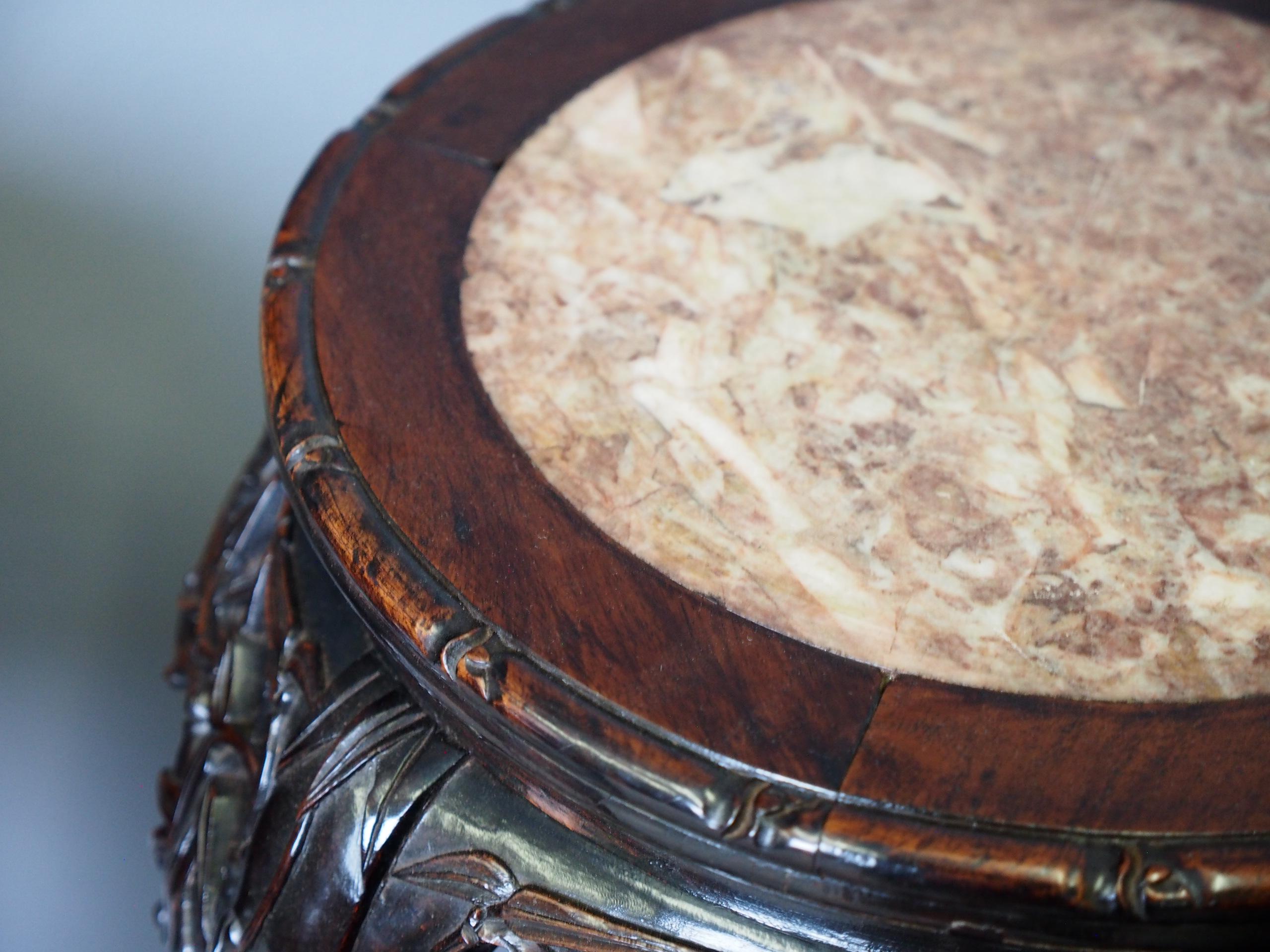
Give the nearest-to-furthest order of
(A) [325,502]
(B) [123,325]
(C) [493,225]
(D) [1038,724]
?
(D) [1038,724] → (A) [325,502] → (C) [493,225] → (B) [123,325]

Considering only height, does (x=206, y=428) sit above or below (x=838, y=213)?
below

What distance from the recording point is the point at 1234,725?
76 cm

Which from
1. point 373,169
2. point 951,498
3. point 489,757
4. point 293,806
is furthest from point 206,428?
point 951,498

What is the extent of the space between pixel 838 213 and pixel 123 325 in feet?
3.78

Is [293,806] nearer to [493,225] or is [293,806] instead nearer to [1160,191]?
[493,225]

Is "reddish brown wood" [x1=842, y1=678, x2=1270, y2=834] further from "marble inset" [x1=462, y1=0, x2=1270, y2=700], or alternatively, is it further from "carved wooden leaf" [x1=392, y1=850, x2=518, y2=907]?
"carved wooden leaf" [x1=392, y1=850, x2=518, y2=907]

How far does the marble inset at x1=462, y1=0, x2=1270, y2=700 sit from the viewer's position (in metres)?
0.82

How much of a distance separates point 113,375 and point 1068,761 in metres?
1.48

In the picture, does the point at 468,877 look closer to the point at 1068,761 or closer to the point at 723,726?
the point at 723,726

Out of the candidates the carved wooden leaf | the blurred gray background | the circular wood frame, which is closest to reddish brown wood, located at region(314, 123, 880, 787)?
the circular wood frame

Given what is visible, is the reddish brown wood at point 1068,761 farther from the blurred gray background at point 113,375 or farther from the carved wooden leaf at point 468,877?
the blurred gray background at point 113,375

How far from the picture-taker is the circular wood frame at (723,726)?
70 cm

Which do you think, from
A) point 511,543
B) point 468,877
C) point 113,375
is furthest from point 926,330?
point 113,375

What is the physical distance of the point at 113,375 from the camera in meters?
1.82
